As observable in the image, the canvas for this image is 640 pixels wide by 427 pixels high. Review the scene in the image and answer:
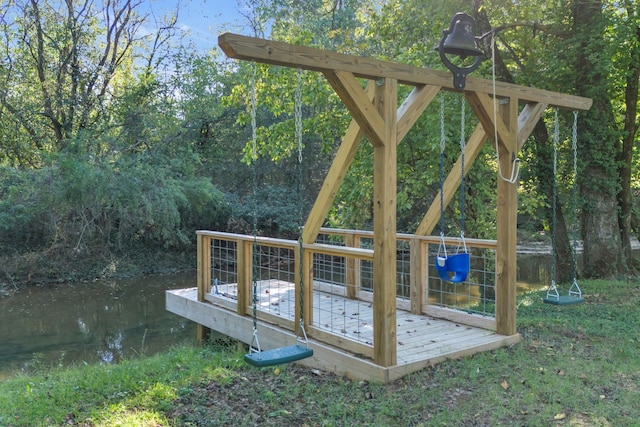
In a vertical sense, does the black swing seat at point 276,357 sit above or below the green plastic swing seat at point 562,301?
below

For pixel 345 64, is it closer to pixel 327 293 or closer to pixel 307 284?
pixel 307 284

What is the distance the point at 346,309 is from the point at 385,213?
2168 mm

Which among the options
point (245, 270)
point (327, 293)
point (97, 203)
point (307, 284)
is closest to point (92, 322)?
point (97, 203)

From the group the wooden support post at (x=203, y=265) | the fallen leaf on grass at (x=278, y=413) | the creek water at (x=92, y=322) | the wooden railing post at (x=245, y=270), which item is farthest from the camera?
the creek water at (x=92, y=322)

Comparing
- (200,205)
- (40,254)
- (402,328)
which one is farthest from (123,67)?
(402,328)

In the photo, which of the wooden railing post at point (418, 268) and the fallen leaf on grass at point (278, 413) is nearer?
the fallen leaf on grass at point (278, 413)

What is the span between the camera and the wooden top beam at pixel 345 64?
3.10 metres

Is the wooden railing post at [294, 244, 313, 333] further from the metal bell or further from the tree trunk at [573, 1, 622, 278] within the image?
the tree trunk at [573, 1, 622, 278]

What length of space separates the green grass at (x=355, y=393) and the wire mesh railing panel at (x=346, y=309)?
0.56m

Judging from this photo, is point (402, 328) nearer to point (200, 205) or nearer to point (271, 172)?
point (200, 205)

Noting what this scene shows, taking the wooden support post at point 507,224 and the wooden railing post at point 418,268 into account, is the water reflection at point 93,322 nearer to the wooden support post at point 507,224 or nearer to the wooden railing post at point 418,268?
the wooden railing post at point 418,268

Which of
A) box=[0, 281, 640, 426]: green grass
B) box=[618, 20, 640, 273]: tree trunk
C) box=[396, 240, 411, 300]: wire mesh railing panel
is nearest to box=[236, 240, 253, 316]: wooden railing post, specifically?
box=[0, 281, 640, 426]: green grass

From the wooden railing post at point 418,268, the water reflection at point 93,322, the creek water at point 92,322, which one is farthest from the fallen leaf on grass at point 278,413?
the water reflection at point 93,322

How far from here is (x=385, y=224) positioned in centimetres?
387
